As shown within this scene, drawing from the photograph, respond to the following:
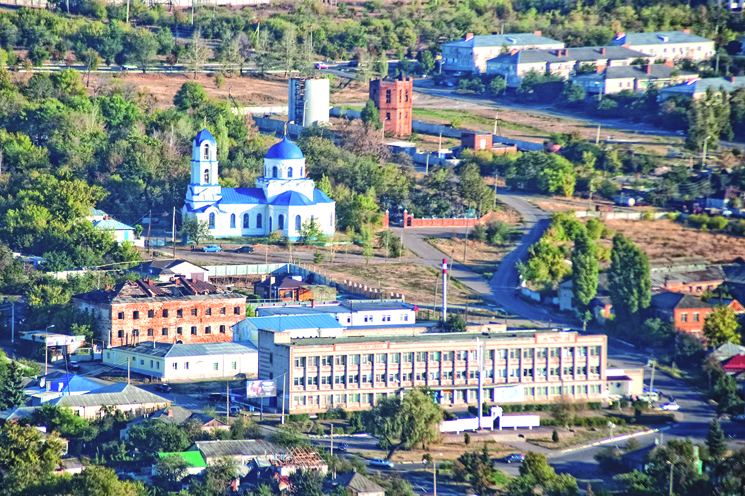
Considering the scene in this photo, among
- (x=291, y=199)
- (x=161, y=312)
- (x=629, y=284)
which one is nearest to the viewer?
(x=161, y=312)

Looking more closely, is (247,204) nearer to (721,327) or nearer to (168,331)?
(168,331)

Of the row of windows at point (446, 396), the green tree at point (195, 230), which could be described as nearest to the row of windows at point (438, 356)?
the row of windows at point (446, 396)

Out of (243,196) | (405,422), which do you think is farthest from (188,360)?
(243,196)

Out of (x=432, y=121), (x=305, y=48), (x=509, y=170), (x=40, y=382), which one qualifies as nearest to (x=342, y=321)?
(x=40, y=382)

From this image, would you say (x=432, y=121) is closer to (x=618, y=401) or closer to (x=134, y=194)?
(x=134, y=194)

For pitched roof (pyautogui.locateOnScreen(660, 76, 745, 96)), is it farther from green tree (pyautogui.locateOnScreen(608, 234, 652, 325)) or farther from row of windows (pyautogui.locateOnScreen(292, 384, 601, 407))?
row of windows (pyautogui.locateOnScreen(292, 384, 601, 407))

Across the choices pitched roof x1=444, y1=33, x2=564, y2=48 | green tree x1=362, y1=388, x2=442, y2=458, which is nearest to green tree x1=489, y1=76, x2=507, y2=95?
pitched roof x1=444, y1=33, x2=564, y2=48
